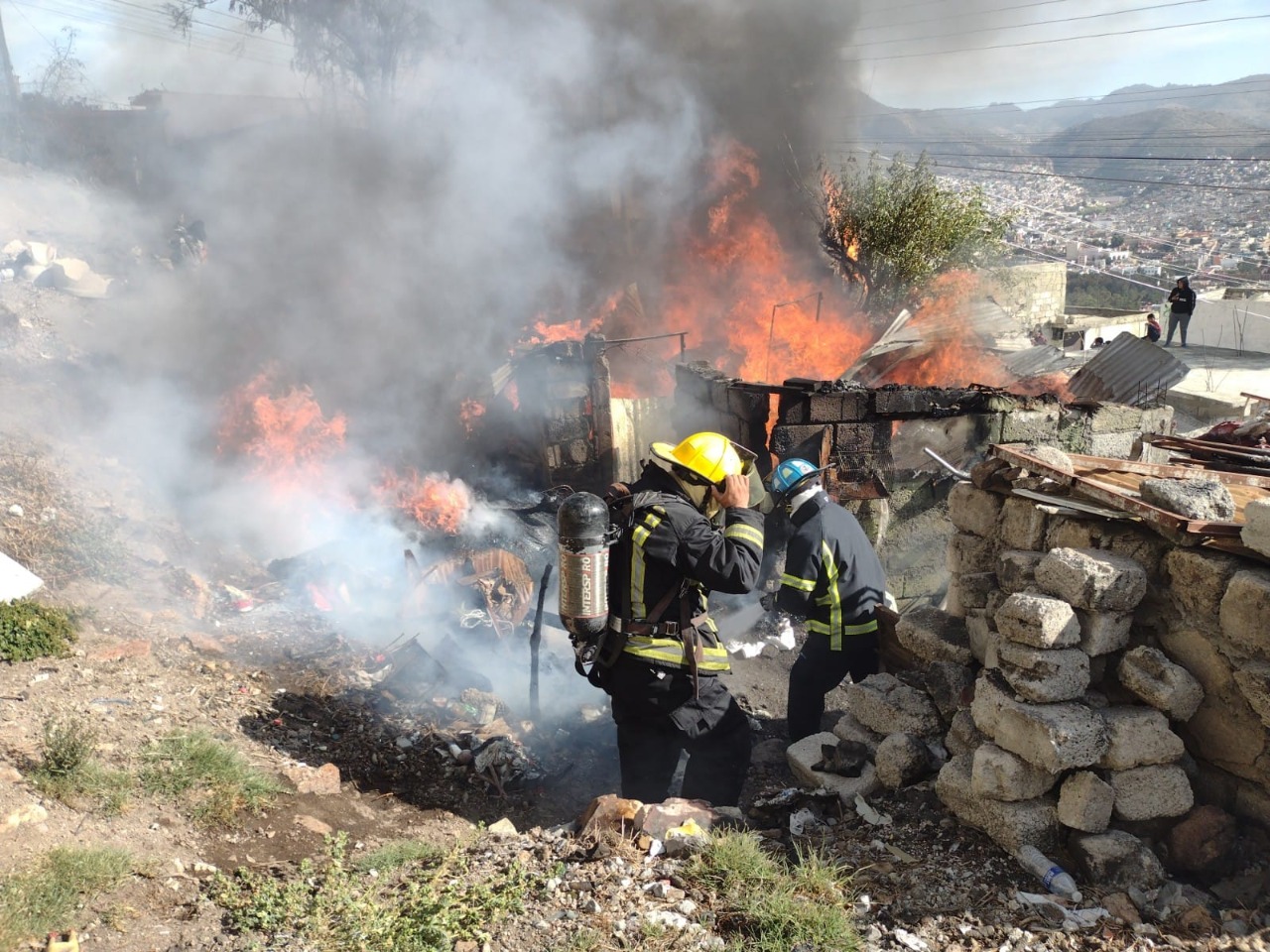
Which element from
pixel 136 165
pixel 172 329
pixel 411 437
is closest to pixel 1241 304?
pixel 411 437

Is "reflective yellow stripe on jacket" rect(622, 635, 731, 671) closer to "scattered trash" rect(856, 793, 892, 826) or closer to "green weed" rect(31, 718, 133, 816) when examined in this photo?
"scattered trash" rect(856, 793, 892, 826)

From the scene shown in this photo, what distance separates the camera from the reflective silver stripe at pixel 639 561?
12.6ft

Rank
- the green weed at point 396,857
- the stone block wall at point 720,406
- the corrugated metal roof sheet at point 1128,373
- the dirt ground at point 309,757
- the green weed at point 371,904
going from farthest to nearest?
the corrugated metal roof sheet at point 1128,373 → the stone block wall at point 720,406 → the green weed at point 396,857 → the dirt ground at point 309,757 → the green weed at point 371,904

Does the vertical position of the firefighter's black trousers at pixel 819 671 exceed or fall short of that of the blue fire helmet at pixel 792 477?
it falls short

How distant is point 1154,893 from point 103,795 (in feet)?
12.7

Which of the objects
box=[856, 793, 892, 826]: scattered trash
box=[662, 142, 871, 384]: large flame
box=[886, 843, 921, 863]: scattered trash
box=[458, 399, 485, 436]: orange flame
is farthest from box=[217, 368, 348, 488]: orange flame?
box=[886, 843, 921, 863]: scattered trash

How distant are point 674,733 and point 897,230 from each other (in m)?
16.5

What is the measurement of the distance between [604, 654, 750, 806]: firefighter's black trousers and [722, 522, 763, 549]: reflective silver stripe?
0.69m

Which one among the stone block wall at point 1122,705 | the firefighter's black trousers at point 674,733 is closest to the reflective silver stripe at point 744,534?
the firefighter's black trousers at point 674,733

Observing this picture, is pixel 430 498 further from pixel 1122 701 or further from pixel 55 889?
pixel 1122 701

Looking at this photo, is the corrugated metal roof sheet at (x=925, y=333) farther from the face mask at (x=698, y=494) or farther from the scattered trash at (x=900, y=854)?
the scattered trash at (x=900, y=854)

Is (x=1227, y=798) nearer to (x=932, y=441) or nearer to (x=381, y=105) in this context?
(x=932, y=441)

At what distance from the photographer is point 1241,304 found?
1844cm

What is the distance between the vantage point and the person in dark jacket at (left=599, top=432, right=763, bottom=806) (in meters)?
3.81
